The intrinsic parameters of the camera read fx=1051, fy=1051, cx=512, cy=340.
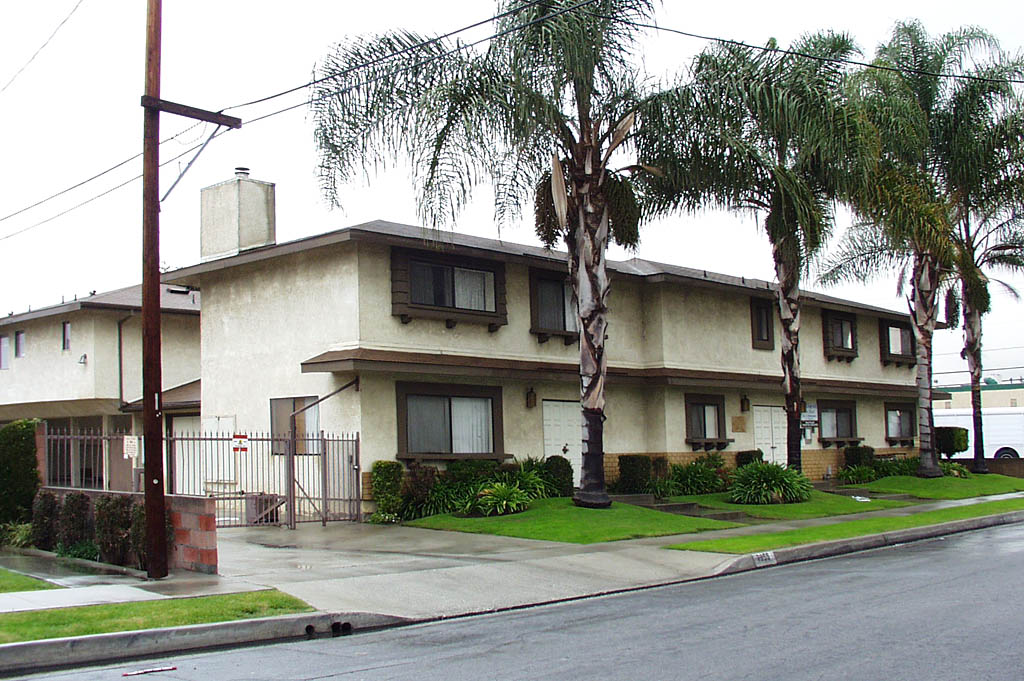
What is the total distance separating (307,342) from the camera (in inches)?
891

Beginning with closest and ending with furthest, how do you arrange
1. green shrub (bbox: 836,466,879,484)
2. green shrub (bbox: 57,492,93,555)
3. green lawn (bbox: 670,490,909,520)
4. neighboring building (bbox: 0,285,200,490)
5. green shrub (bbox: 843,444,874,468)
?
green shrub (bbox: 57,492,93,555) → green lawn (bbox: 670,490,909,520) → neighboring building (bbox: 0,285,200,490) → green shrub (bbox: 836,466,879,484) → green shrub (bbox: 843,444,874,468)

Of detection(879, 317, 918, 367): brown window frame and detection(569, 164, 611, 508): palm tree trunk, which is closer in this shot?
detection(569, 164, 611, 508): palm tree trunk

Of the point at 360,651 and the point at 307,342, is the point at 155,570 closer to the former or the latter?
the point at 360,651

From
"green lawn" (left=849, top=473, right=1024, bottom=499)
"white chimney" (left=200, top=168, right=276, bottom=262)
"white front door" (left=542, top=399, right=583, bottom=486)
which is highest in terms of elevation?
"white chimney" (left=200, top=168, right=276, bottom=262)

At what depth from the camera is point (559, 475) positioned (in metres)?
24.0

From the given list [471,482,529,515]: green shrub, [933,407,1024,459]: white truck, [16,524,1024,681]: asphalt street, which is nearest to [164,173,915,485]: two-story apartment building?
[471,482,529,515]: green shrub

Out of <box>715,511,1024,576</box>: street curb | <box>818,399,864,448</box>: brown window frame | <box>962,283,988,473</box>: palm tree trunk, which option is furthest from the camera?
<box>962,283,988,473</box>: palm tree trunk

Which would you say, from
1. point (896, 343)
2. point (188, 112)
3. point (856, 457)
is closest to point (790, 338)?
point (856, 457)

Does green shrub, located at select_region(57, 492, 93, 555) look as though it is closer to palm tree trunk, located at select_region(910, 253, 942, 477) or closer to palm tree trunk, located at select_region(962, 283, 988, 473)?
palm tree trunk, located at select_region(910, 253, 942, 477)

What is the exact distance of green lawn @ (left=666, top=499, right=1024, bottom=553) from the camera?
54.9 feet

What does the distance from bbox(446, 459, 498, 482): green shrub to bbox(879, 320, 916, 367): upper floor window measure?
66.6 ft

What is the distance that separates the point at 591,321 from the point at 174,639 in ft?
41.2

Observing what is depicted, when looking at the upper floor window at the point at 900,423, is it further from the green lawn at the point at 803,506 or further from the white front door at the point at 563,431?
the white front door at the point at 563,431

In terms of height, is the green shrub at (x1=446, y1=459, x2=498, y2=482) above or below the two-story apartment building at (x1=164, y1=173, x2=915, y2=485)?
below
